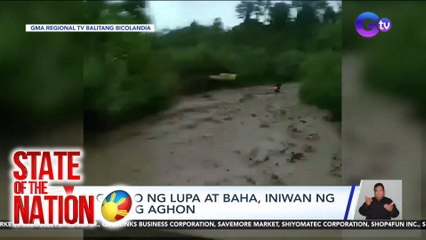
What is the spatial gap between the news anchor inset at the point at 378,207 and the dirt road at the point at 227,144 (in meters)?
0.31

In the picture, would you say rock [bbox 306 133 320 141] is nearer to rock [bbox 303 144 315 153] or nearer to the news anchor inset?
rock [bbox 303 144 315 153]

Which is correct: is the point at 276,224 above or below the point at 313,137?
below

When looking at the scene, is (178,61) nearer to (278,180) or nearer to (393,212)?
(278,180)

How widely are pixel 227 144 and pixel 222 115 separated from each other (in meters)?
0.19

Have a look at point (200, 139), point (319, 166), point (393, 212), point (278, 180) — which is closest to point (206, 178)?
→ point (200, 139)

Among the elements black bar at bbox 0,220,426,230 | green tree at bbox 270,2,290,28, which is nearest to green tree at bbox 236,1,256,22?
green tree at bbox 270,2,290,28

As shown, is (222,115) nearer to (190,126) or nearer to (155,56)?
(190,126)

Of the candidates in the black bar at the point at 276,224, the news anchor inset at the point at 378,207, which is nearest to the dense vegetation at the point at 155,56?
the news anchor inset at the point at 378,207

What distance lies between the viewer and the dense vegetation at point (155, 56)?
9.13ft

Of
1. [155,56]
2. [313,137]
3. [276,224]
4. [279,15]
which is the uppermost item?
[279,15]

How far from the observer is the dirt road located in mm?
2818

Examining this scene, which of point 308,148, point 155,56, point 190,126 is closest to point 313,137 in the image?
point 308,148

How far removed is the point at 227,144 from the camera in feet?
9.28

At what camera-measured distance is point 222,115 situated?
2.83 m
